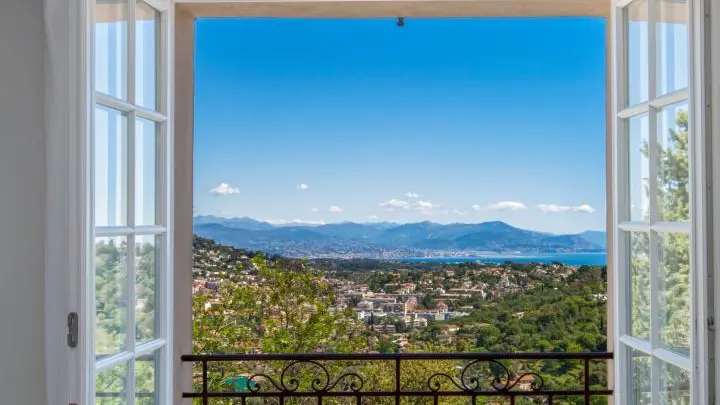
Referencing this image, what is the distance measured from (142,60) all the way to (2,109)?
489mm

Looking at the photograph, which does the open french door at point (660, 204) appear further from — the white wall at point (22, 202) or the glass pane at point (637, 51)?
the white wall at point (22, 202)

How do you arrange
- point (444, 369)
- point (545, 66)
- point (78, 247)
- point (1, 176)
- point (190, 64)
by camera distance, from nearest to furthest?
point (78, 247) → point (1, 176) → point (190, 64) → point (444, 369) → point (545, 66)

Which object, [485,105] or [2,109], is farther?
[485,105]

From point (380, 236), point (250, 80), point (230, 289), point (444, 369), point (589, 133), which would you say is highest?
point (250, 80)

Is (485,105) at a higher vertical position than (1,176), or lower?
higher

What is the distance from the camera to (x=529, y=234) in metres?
6.53

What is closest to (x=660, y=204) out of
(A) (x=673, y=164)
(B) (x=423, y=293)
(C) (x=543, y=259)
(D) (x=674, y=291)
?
(A) (x=673, y=164)

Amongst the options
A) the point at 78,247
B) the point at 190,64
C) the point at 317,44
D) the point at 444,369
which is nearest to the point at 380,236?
the point at 444,369

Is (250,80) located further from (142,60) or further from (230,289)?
(142,60)

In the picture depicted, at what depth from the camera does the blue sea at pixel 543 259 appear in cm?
632

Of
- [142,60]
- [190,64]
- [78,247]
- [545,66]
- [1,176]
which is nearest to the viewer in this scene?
[78,247]

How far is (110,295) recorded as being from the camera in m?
1.93

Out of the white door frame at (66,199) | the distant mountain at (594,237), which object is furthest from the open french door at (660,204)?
the distant mountain at (594,237)

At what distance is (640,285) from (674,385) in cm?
34
